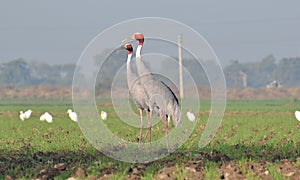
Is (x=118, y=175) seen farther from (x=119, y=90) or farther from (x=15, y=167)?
(x=119, y=90)

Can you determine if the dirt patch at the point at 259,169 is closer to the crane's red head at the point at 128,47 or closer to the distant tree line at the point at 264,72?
the crane's red head at the point at 128,47

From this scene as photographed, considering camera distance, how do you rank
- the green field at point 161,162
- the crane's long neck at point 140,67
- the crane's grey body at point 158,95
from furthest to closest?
the crane's grey body at point 158,95 < the crane's long neck at point 140,67 < the green field at point 161,162

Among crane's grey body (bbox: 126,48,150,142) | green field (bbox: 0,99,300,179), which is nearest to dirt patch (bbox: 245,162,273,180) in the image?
green field (bbox: 0,99,300,179)

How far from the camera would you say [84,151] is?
13.8 m

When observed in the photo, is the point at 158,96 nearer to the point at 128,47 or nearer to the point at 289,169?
the point at 128,47

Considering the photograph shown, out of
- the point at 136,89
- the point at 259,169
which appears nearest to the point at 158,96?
the point at 136,89

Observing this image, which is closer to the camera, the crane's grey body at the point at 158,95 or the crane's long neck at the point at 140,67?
the crane's long neck at the point at 140,67

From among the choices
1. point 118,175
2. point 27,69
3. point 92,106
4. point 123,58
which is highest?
point 27,69

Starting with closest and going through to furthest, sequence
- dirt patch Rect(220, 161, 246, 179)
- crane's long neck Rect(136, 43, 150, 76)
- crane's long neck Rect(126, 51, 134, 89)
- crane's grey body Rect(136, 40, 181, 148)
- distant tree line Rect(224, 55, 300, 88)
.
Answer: dirt patch Rect(220, 161, 246, 179) < crane's long neck Rect(136, 43, 150, 76) < crane's grey body Rect(136, 40, 181, 148) < crane's long neck Rect(126, 51, 134, 89) < distant tree line Rect(224, 55, 300, 88)

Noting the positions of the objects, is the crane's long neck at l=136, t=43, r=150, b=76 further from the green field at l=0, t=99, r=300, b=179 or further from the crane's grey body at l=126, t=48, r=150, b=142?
the green field at l=0, t=99, r=300, b=179

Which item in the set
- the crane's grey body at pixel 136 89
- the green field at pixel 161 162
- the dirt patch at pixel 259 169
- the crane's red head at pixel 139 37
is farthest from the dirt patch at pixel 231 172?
the crane's red head at pixel 139 37

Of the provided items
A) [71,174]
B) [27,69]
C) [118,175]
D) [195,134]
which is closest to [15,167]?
[71,174]

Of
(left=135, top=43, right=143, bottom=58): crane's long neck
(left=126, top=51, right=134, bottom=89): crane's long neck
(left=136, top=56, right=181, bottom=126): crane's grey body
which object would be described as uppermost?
(left=135, top=43, right=143, bottom=58): crane's long neck

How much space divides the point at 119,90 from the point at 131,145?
1.29 metres
